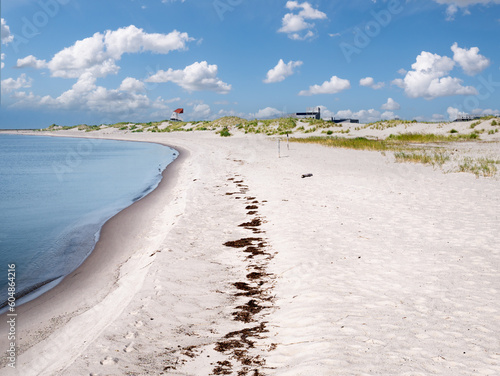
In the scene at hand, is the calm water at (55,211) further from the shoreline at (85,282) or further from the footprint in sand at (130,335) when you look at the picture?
the footprint in sand at (130,335)

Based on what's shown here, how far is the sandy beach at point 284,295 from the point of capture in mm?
4438

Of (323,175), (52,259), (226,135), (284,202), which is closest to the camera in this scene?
(52,259)

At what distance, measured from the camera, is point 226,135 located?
66500mm

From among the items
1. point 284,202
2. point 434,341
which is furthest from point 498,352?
point 284,202

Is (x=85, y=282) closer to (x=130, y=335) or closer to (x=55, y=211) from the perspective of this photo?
(x=130, y=335)

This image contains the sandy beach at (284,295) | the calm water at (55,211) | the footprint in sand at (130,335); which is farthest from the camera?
the calm water at (55,211)

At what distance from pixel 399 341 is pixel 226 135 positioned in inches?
2494

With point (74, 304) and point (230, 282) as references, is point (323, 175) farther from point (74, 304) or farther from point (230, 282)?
point (74, 304)

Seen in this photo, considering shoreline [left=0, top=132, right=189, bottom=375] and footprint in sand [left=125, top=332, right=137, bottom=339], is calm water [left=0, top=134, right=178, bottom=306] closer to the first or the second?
shoreline [left=0, top=132, right=189, bottom=375]

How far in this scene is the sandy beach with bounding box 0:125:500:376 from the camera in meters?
4.44

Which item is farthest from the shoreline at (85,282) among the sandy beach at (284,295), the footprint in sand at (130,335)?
the footprint in sand at (130,335)

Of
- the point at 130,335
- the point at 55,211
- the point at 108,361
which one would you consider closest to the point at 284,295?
the point at 130,335

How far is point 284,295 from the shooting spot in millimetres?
6438

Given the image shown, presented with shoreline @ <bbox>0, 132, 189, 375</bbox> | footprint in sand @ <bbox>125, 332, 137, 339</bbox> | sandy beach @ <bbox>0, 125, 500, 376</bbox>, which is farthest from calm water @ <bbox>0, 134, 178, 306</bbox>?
footprint in sand @ <bbox>125, 332, 137, 339</bbox>
